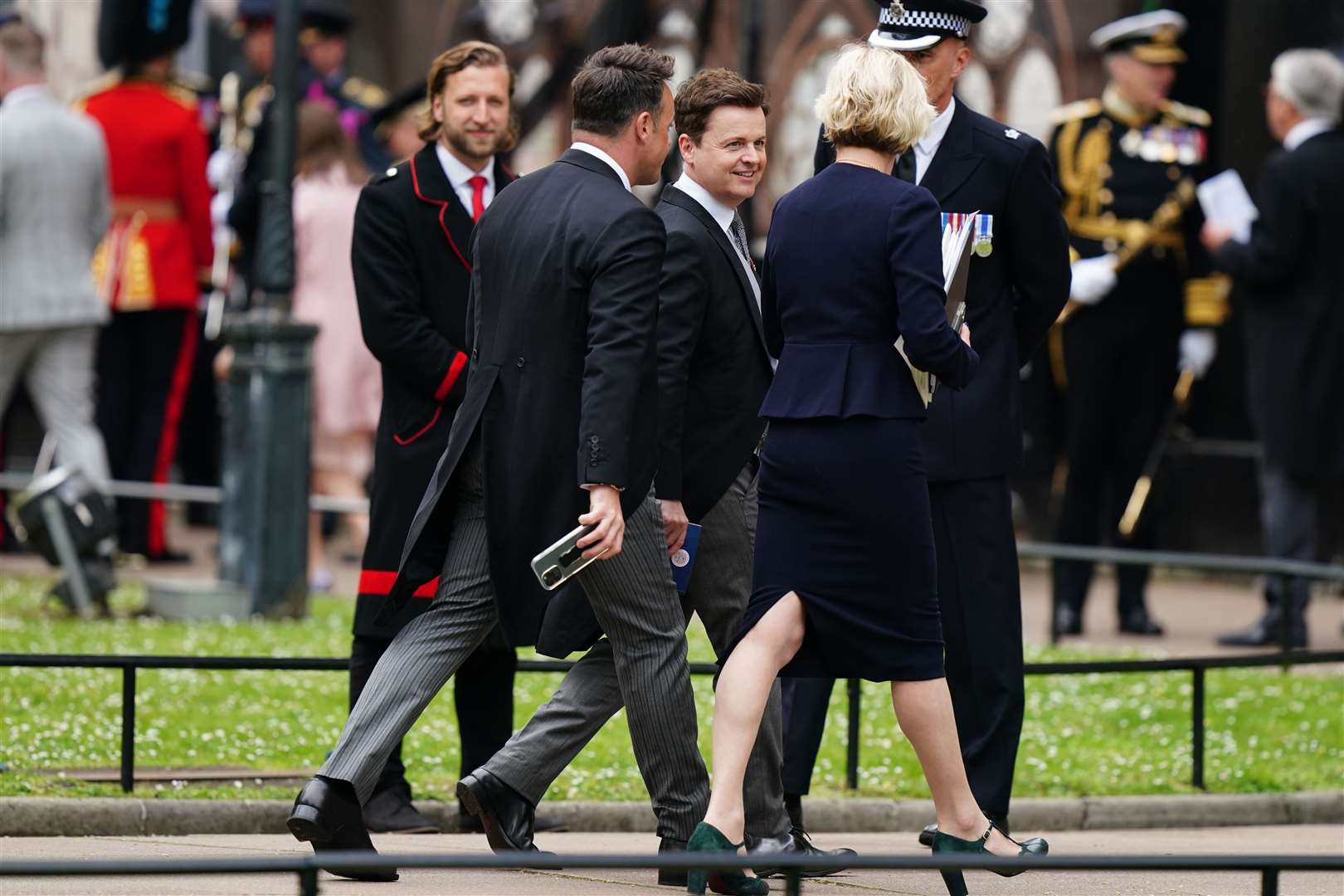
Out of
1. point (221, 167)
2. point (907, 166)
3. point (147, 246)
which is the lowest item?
point (147, 246)

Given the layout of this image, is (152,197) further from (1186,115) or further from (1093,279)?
(1186,115)

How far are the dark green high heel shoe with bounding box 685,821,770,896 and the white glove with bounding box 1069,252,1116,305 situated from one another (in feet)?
19.2

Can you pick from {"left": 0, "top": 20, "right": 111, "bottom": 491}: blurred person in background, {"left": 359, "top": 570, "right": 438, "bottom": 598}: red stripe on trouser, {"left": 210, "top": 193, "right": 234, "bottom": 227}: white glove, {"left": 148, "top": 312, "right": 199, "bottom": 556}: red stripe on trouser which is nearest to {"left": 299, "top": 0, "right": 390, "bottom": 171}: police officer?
{"left": 210, "top": 193, "right": 234, "bottom": 227}: white glove

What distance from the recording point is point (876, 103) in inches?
246

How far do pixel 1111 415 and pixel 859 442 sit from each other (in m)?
6.05

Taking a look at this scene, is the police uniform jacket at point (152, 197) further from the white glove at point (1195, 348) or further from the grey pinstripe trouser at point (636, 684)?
the grey pinstripe trouser at point (636, 684)

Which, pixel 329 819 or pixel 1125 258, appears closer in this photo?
pixel 329 819

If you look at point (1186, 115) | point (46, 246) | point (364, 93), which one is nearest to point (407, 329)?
point (46, 246)

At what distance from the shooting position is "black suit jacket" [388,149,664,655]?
6.12 metres

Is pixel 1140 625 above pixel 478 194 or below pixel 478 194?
below

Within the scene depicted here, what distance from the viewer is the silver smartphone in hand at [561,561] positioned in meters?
6.07

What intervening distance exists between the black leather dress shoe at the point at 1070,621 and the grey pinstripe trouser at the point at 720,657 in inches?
197

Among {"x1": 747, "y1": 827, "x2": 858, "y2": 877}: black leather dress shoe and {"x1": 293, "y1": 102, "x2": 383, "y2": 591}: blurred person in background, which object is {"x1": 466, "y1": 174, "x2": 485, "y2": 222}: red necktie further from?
{"x1": 293, "y1": 102, "x2": 383, "y2": 591}: blurred person in background

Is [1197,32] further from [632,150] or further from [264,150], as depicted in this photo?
[632,150]
